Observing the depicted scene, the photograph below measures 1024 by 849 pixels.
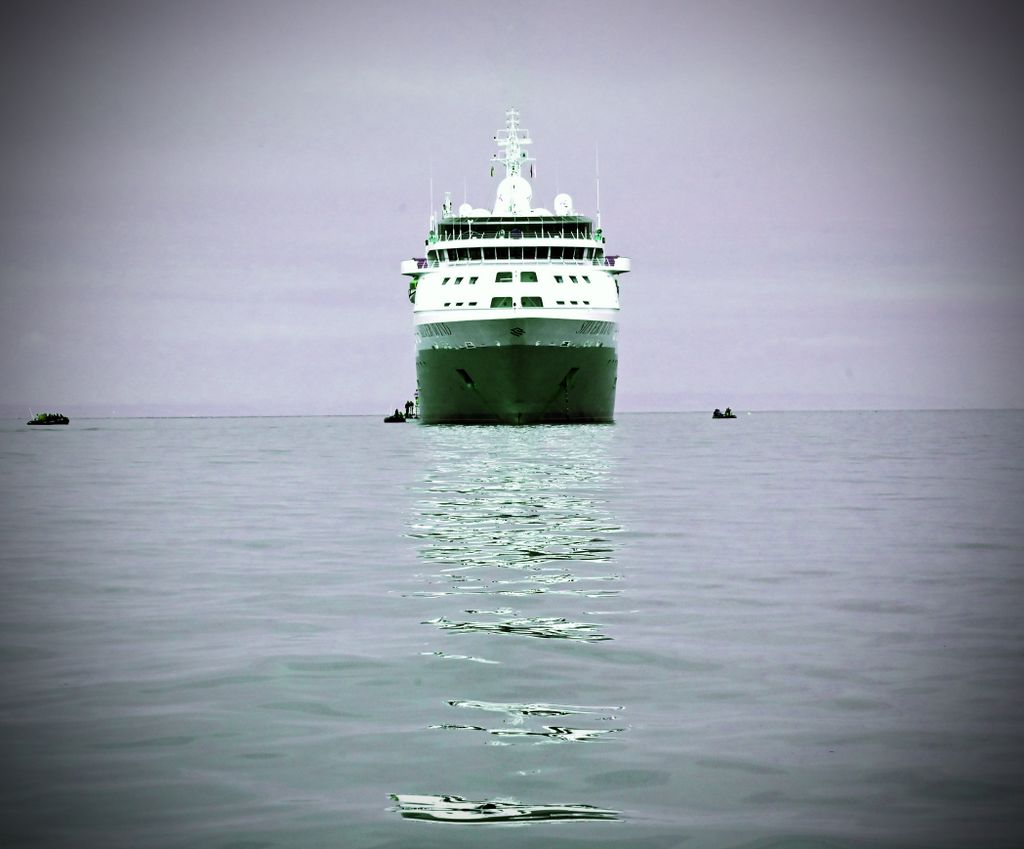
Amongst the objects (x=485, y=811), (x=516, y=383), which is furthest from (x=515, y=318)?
(x=485, y=811)

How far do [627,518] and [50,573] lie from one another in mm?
10477

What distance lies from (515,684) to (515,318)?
68.2 metres

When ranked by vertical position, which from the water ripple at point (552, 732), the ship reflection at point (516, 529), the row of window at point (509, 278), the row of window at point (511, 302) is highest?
the row of window at point (509, 278)

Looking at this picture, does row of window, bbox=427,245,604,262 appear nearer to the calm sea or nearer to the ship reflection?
the ship reflection

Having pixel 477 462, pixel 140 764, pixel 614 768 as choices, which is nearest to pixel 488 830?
pixel 614 768

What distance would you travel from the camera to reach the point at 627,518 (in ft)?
77.9

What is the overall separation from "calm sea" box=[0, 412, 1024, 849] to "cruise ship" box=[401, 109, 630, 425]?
55.5m

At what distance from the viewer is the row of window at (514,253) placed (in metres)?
85.8

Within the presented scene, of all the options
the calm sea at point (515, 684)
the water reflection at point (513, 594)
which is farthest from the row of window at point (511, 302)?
the calm sea at point (515, 684)

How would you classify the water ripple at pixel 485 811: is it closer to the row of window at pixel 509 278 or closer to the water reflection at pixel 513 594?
the water reflection at pixel 513 594

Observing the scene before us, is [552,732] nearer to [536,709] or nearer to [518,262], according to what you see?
[536,709]

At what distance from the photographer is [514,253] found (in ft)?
281

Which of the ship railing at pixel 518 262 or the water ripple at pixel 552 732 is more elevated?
the ship railing at pixel 518 262

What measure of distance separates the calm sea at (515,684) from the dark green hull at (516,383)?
180 feet
